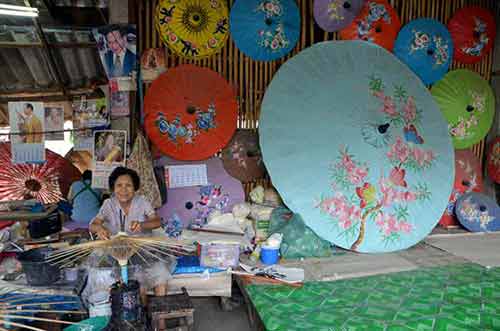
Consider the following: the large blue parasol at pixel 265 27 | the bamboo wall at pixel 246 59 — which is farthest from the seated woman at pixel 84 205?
the large blue parasol at pixel 265 27

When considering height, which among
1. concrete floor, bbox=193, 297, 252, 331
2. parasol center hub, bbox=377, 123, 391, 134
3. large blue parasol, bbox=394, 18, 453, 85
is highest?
large blue parasol, bbox=394, 18, 453, 85

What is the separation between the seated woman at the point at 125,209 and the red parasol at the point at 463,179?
318cm

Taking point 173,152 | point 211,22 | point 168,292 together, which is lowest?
point 168,292

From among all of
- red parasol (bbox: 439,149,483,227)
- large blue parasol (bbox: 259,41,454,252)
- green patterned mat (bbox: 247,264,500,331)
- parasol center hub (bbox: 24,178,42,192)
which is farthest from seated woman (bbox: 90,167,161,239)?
red parasol (bbox: 439,149,483,227)

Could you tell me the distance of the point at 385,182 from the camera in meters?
3.35

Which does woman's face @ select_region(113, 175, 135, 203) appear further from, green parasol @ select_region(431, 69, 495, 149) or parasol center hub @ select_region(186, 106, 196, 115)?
green parasol @ select_region(431, 69, 495, 149)

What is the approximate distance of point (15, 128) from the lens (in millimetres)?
2975

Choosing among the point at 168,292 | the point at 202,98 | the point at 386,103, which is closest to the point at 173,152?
the point at 202,98

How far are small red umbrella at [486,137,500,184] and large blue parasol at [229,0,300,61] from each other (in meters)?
2.56

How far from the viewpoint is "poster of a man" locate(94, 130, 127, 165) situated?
3.17 meters

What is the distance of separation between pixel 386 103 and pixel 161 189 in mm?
2167

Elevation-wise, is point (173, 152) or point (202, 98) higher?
point (202, 98)

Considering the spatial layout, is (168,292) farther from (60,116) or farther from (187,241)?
(60,116)

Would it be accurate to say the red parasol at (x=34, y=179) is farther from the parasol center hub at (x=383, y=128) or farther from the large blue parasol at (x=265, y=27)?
the parasol center hub at (x=383, y=128)
